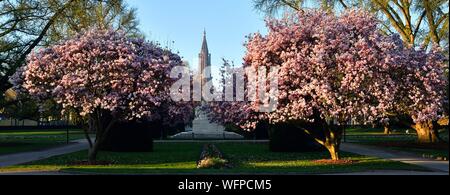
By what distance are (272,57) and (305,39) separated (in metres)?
1.36

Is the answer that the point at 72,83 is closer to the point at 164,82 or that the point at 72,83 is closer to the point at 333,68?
the point at 164,82

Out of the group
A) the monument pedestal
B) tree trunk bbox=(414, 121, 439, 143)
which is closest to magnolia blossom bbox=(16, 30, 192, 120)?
tree trunk bbox=(414, 121, 439, 143)

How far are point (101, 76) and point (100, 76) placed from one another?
0.09 m

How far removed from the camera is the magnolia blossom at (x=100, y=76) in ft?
61.2

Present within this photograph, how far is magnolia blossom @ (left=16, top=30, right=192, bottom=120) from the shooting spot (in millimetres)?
18641

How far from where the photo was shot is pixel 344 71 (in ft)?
59.2

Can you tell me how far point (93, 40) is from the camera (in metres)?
19.3

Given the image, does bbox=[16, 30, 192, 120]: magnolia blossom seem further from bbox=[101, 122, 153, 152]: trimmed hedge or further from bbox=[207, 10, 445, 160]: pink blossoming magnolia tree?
bbox=[101, 122, 153, 152]: trimmed hedge

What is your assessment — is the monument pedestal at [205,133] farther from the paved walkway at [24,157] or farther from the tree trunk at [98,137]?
the tree trunk at [98,137]

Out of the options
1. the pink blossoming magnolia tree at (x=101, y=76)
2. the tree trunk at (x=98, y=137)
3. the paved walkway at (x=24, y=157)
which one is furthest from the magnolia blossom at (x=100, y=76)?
the paved walkway at (x=24, y=157)

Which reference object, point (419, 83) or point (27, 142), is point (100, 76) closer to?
point (419, 83)

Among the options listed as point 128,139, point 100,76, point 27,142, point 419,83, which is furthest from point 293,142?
point 27,142
